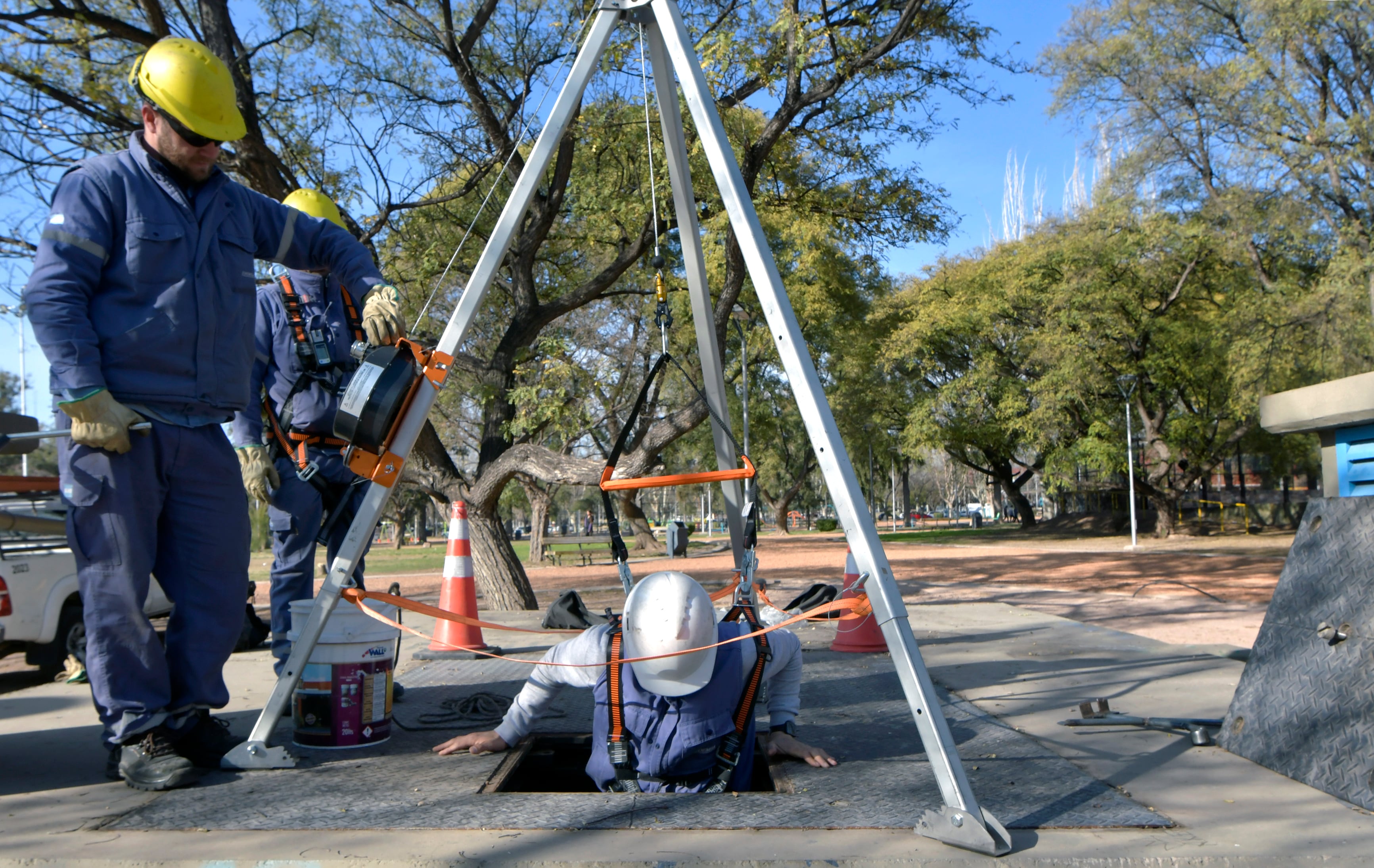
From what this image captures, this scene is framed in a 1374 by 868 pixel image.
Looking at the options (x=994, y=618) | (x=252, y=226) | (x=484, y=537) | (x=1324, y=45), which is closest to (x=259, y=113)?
(x=484, y=537)

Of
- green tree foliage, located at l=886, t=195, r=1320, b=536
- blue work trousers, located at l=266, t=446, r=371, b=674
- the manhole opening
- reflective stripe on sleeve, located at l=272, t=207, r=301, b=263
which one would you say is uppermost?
green tree foliage, located at l=886, t=195, r=1320, b=536

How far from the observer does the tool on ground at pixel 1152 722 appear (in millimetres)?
3283

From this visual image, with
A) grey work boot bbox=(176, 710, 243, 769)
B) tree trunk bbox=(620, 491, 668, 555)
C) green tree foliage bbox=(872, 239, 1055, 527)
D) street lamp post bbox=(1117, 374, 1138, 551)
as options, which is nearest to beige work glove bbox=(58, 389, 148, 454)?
grey work boot bbox=(176, 710, 243, 769)

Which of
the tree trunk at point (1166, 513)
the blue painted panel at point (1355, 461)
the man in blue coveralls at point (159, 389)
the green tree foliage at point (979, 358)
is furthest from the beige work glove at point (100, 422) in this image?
the tree trunk at point (1166, 513)

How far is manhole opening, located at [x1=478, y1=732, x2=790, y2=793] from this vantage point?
3418mm

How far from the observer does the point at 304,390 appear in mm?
4160

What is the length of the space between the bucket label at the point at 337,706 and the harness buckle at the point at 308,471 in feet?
3.46

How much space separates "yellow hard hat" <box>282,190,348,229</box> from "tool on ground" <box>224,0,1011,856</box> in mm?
1463

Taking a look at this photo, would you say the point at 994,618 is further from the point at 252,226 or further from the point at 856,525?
the point at 252,226

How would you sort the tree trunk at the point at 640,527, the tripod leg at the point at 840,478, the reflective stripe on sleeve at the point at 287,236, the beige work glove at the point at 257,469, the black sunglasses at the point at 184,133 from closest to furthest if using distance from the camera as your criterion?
the tripod leg at the point at 840,478, the black sunglasses at the point at 184,133, the reflective stripe on sleeve at the point at 287,236, the beige work glove at the point at 257,469, the tree trunk at the point at 640,527

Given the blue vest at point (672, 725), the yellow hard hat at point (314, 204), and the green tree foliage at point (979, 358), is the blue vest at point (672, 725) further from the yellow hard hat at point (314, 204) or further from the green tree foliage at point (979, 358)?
the green tree foliage at point (979, 358)

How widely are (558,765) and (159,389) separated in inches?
82.5

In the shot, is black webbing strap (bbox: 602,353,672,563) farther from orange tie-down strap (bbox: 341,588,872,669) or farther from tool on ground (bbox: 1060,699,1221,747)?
tool on ground (bbox: 1060,699,1221,747)

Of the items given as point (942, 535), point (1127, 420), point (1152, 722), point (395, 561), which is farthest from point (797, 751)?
point (942, 535)
